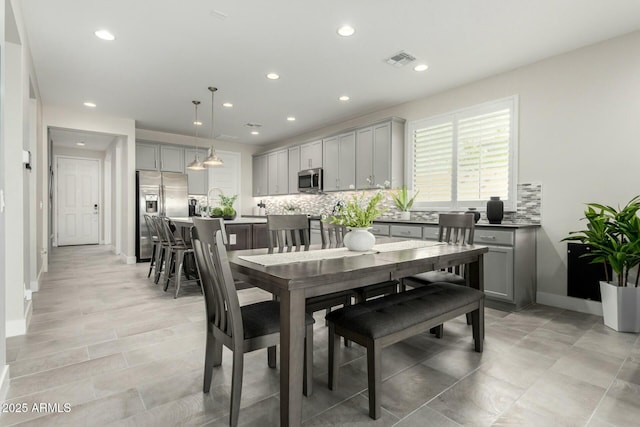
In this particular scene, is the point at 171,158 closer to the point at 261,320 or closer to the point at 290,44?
the point at 290,44

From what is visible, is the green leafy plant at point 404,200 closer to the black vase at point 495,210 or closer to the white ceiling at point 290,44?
the black vase at point 495,210

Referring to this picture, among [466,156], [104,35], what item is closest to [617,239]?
[466,156]

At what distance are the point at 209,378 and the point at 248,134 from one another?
6254mm

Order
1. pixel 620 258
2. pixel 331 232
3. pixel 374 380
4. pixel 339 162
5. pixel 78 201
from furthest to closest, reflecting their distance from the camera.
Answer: pixel 78 201 < pixel 339 162 < pixel 331 232 < pixel 620 258 < pixel 374 380

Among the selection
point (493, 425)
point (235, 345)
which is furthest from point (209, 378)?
point (493, 425)

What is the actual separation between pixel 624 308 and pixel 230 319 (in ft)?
10.8

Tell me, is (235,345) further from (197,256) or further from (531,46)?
(531,46)

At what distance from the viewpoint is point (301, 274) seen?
5.02ft

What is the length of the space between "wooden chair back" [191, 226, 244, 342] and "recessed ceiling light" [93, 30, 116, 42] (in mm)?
2642

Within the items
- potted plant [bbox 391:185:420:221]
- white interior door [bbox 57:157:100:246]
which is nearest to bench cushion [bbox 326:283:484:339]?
potted plant [bbox 391:185:420:221]

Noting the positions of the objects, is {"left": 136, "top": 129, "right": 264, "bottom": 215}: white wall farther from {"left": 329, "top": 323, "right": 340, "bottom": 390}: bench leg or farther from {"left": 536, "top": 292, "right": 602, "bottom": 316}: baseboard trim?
{"left": 329, "top": 323, "right": 340, "bottom": 390}: bench leg

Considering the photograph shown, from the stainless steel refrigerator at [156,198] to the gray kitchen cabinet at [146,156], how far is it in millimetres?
402

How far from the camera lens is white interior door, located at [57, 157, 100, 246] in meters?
8.74

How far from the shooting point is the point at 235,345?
1.56m
